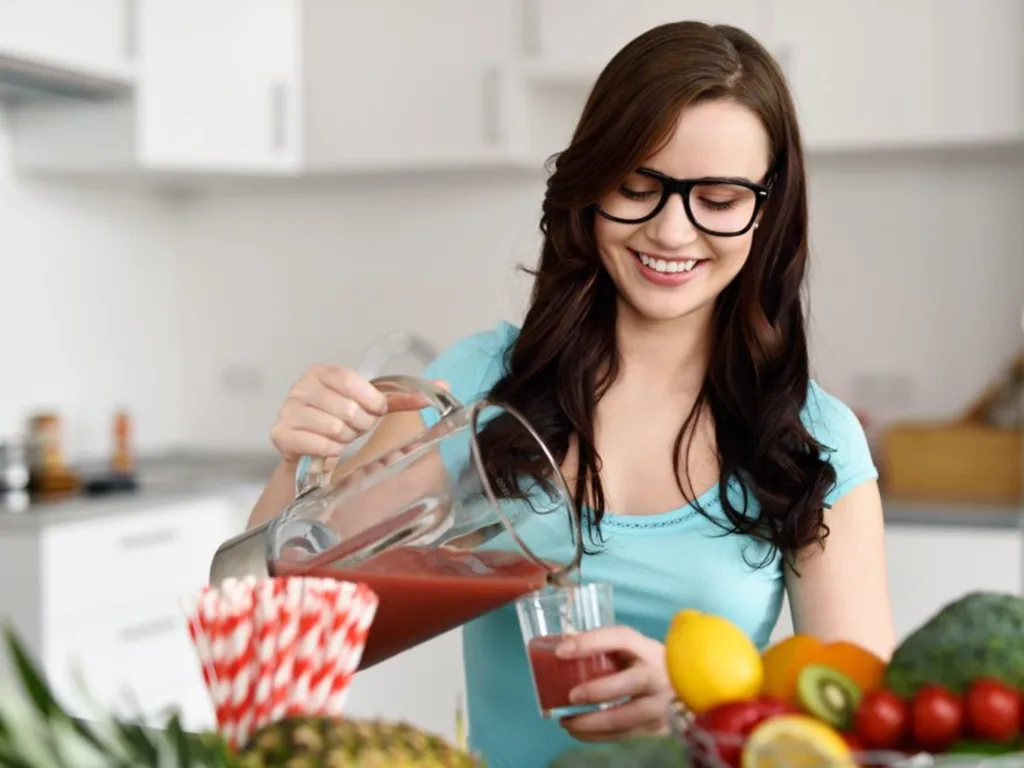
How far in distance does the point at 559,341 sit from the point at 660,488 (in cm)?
19

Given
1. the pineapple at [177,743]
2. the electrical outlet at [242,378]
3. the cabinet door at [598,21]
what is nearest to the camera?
the pineapple at [177,743]

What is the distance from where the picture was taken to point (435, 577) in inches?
35.4

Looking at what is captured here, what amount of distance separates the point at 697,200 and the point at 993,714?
0.66 meters

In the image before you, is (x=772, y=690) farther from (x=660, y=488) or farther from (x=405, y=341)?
Result: (x=405, y=341)

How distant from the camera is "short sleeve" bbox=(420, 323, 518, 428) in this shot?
4.91 ft

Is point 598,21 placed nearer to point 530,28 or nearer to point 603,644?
point 530,28

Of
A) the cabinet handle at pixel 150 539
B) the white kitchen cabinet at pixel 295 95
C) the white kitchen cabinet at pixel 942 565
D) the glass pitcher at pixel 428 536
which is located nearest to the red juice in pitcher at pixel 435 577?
the glass pitcher at pixel 428 536

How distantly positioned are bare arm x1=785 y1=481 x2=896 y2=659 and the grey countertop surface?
64.6 inches

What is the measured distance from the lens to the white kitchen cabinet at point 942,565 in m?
2.87

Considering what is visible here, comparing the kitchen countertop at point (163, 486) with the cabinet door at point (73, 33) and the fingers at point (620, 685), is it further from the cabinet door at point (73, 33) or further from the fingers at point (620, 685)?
the fingers at point (620, 685)

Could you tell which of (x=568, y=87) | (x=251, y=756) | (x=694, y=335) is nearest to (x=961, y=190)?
(x=568, y=87)

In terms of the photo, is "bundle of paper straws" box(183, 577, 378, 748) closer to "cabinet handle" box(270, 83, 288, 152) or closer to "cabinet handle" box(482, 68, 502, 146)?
"cabinet handle" box(482, 68, 502, 146)

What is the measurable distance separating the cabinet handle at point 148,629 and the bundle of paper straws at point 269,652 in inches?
96.5

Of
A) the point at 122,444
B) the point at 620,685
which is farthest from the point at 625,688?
the point at 122,444
